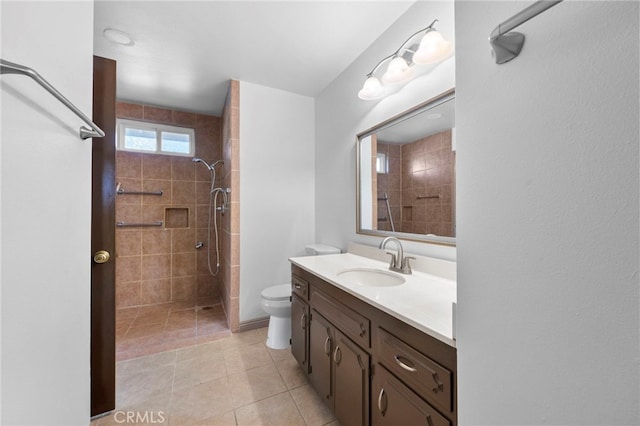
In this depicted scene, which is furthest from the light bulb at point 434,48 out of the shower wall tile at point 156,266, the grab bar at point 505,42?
the shower wall tile at point 156,266

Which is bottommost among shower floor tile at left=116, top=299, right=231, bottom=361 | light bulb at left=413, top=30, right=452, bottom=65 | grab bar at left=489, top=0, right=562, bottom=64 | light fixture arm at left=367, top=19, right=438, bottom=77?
shower floor tile at left=116, top=299, right=231, bottom=361

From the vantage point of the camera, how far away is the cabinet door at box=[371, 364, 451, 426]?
743mm

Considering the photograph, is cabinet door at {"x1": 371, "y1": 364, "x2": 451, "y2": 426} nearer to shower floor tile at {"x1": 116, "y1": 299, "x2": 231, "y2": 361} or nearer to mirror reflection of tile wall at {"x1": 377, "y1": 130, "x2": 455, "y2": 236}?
mirror reflection of tile wall at {"x1": 377, "y1": 130, "x2": 455, "y2": 236}

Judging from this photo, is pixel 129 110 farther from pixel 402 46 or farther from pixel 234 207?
pixel 402 46

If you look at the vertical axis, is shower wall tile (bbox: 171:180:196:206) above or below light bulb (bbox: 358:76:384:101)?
below

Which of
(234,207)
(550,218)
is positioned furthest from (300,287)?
(550,218)

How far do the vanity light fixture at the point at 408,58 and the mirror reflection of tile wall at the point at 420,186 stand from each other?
1.26 ft

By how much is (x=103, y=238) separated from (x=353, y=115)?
76.3 inches

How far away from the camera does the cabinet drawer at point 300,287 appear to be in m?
1.54

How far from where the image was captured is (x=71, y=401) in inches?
31.6

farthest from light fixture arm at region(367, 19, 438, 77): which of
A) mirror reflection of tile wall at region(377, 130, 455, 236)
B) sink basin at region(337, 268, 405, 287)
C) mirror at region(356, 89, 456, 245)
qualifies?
sink basin at region(337, 268, 405, 287)

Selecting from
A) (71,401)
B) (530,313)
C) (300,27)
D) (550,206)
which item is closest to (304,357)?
(71,401)

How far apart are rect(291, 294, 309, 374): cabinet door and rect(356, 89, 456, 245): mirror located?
74 centimetres

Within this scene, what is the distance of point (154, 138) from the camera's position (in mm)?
3049
